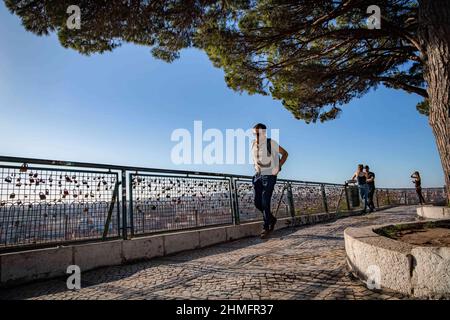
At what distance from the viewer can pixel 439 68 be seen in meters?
4.34

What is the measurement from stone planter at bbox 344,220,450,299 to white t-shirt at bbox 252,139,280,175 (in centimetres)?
274

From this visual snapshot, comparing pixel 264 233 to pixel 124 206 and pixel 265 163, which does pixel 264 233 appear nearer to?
pixel 265 163

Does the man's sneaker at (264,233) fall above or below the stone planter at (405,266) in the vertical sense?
below

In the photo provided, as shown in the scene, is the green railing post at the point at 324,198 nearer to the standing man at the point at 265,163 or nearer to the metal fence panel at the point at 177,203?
the metal fence panel at the point at 177,203

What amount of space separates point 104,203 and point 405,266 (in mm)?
4184

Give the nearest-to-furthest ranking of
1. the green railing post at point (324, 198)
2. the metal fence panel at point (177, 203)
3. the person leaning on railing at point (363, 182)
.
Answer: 1. the metal fence panel at point (177, 203)
2. the green railing post at point (324, 198)
3. the person leaning on railing at point (363, 182)

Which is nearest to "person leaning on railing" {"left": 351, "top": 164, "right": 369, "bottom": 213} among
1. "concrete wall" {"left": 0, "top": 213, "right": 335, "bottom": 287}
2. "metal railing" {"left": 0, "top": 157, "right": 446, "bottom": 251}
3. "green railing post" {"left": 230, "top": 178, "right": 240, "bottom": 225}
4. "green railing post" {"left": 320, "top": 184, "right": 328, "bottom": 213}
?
"green railing post" {"left": 320, "top": 184, "right": 328, "bottom": 213}

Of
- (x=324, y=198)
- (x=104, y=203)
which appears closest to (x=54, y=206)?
(x=104, y=203)

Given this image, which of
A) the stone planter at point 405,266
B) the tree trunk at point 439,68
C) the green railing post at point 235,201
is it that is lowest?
the stone planter at point 405,266

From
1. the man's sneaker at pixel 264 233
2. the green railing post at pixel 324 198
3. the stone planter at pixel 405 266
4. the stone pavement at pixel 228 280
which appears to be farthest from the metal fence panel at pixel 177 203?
the green railing post at pixel 324 198

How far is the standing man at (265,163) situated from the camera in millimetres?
5656

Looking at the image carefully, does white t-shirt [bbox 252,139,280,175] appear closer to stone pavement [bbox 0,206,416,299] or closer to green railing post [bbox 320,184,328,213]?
stone pavement [bbox 0,206,416,299]

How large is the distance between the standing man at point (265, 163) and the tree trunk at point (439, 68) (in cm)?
249

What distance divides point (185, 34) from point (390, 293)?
23.9ft
